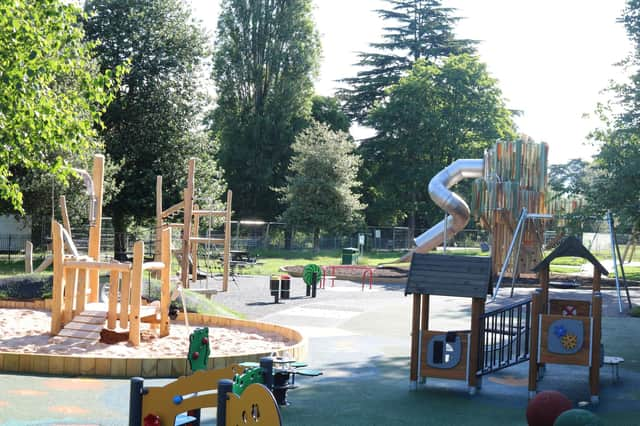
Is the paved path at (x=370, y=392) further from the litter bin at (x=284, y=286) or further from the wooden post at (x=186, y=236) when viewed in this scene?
the litter bin at (x=284, y=286)

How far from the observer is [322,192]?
5056cm

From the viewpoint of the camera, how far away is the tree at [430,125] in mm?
56625

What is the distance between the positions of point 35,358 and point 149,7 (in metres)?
30.4

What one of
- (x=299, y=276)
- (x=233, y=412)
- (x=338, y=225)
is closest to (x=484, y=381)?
(x=233, y=412)

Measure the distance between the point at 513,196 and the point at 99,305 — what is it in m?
20.3

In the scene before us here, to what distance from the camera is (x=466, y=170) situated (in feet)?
117

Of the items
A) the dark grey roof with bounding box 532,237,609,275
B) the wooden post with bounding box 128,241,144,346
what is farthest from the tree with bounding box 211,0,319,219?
the dark grey roof with bounding box 532,237,609,275

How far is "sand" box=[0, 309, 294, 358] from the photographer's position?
1278cm

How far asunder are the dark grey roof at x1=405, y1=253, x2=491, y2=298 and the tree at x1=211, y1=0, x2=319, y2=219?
46868 millimetres

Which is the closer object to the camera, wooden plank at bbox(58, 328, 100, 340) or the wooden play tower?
the wooden play tower

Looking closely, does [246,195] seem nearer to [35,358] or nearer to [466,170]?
[466,170]

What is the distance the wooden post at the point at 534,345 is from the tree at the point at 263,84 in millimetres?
47593

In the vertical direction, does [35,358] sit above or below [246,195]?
below

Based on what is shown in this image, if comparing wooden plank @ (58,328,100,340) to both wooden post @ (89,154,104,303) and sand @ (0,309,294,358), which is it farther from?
wooden post @ (89,154,104,303)
